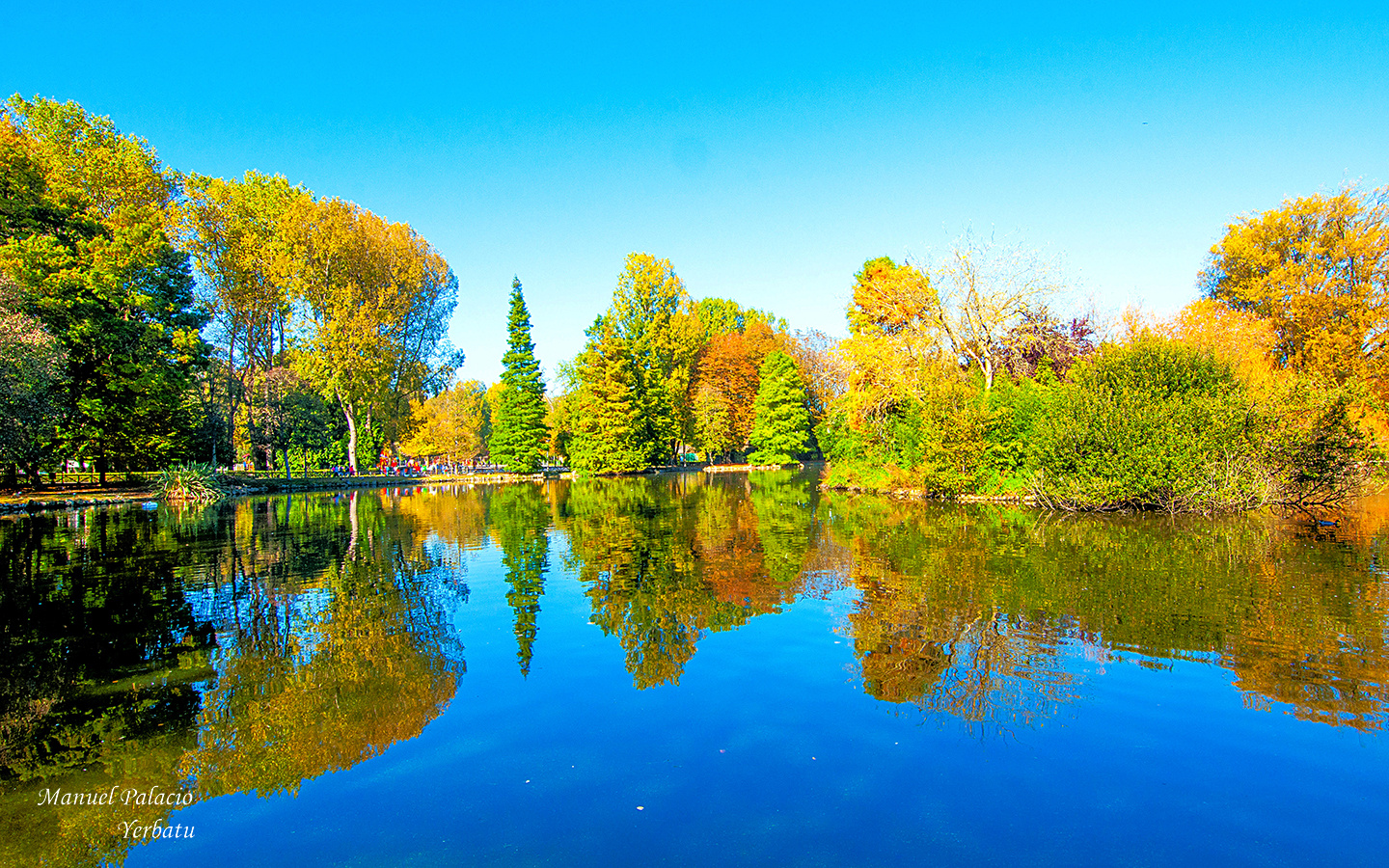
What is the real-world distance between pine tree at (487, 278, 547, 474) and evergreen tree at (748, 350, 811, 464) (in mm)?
18081

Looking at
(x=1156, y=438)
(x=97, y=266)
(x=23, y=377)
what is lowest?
(x=1156, y=438)

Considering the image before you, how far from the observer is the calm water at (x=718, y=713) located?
442 centimetres

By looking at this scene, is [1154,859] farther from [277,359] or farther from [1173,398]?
[277,359]

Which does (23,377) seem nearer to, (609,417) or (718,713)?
(718,713)

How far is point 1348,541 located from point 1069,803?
1431 cm

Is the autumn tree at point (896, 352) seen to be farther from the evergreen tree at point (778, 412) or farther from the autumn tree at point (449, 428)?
the autumn tree at point (449, 428)

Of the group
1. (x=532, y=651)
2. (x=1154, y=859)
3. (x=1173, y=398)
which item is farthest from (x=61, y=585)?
(x=1173, y=398)

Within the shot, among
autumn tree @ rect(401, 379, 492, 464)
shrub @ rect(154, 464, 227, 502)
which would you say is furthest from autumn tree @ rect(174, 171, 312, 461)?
autumn tree @ rect(401, 379, 492, 464)

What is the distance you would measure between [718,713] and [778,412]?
53918 mm

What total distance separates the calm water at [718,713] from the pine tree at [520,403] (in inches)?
1642

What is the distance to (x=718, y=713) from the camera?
20.7 feet

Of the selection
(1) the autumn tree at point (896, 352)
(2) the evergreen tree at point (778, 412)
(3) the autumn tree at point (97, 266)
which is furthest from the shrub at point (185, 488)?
(2) the evergreen tree at point (778, 412)

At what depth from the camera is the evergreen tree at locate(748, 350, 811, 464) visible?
2343 inches

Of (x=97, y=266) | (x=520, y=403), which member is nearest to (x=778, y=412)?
(x=520, y=403)
